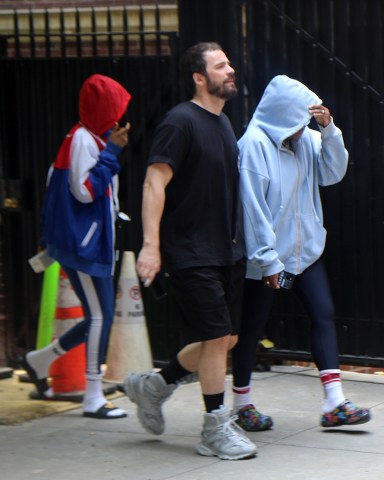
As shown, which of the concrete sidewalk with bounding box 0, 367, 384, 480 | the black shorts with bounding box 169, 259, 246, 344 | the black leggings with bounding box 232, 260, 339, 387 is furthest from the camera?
the black leggings with bounding box 232, 260, 339, 387

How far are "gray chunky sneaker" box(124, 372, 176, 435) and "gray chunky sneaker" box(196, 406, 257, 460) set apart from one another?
37cm

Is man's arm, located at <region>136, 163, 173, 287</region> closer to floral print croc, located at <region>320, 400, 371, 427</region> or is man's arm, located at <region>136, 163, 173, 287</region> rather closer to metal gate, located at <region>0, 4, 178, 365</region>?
floral print croc, located at <region>320, 400, 371, 427</region>

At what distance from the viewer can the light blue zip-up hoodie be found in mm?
5859

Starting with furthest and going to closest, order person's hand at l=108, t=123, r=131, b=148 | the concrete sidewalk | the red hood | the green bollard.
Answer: the green bollard, the red hood, person's hand at l=108, t=123, r=131, b=148, the concrete sidewalk

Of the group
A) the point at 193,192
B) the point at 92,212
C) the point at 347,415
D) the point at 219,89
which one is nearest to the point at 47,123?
the point at 92,212

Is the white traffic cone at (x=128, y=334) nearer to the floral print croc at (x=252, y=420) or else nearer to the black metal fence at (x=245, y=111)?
the black metal fence at (x=245, y=111)

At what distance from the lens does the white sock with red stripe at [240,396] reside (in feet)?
20.5

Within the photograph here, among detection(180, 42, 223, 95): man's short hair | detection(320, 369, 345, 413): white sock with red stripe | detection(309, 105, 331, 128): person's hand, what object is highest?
detection(180, 42, 223, 95): man's short hair

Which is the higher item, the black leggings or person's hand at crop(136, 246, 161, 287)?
person's hand at crop(136, 246, 161, 287)

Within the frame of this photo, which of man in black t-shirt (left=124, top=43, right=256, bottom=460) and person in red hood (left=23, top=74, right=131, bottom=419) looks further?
person in red hood (left=23, top=74, right=131, bottom=419)

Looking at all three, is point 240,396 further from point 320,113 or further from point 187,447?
point 320,113

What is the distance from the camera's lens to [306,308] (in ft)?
20.5

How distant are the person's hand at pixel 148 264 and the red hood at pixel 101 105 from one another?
53.7 inches

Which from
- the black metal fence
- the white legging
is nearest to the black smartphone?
the white legging
